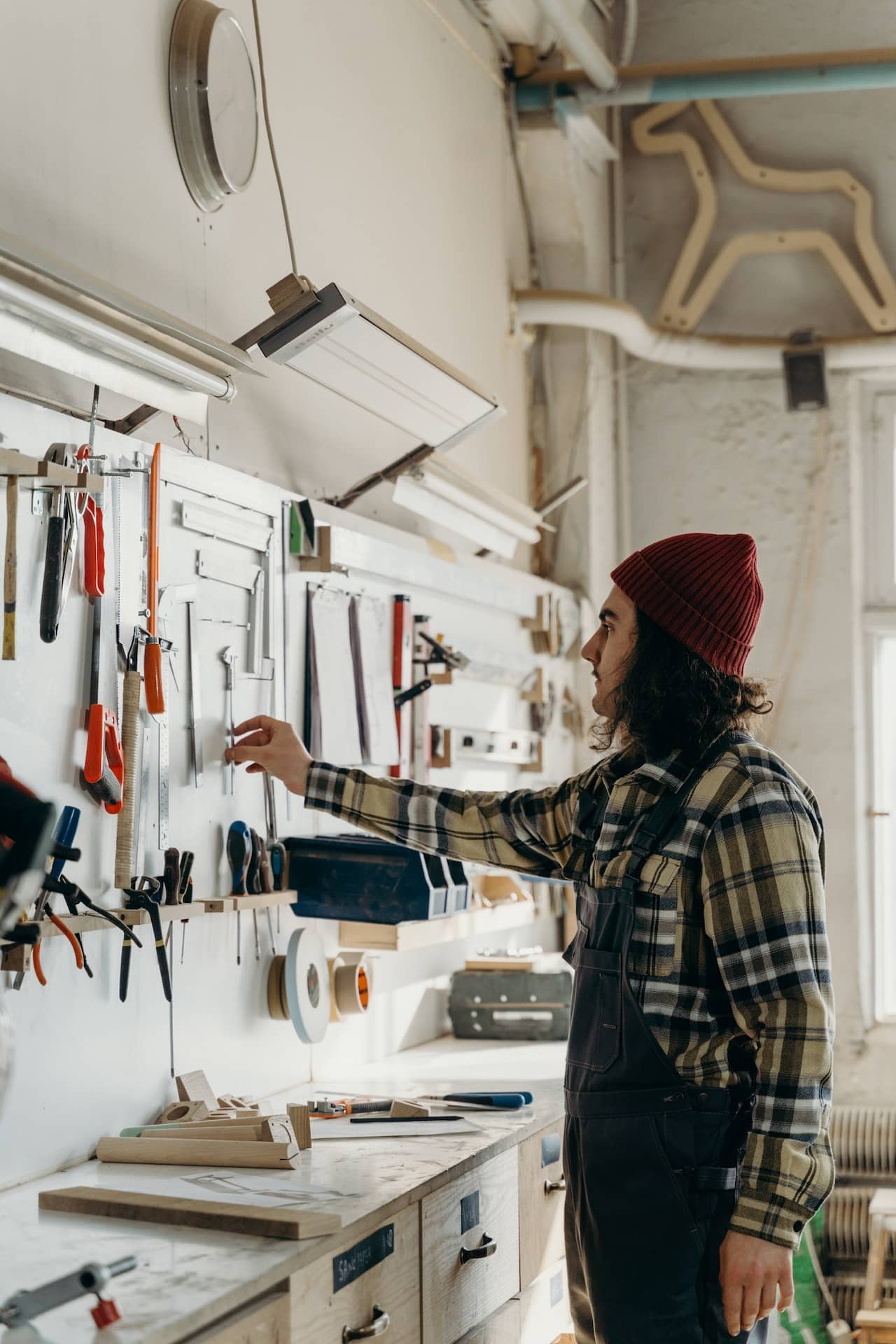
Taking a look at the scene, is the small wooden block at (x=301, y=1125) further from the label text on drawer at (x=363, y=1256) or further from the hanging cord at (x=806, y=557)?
the hanging cord at (x=806, y=557)

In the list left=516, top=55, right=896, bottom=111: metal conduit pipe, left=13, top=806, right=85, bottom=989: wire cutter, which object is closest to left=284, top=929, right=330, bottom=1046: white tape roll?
left=13, top=806, right=85, bottom=989: wire cutter

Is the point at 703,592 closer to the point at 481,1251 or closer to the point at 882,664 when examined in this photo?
the point at 481,1251

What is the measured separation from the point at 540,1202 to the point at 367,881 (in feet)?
2.01

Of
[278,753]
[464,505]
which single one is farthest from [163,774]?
[464,505]

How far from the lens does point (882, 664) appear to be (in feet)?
14.8

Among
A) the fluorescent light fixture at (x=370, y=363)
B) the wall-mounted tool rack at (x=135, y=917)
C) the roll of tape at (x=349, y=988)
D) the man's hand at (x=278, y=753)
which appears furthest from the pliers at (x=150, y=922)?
the fluorescent light fixture at (x=370, y=363)

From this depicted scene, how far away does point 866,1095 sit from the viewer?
4336 mm

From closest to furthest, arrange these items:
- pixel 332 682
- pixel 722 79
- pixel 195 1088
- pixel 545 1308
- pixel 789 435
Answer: pixel 195 1088
pixel 545 1308
pixel 332 682
pixel 722 79
pixel 789 435

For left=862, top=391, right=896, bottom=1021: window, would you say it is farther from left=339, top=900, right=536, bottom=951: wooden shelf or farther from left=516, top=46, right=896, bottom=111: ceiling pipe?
left=339, top=900, right=536, bottom=951: wooden shelf

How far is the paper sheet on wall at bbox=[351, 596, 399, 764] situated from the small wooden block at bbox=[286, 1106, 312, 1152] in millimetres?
845

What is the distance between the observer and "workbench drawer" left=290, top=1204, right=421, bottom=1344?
1.54m

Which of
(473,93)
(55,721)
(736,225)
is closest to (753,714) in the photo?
(55,721)

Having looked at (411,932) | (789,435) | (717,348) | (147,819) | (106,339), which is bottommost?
(411,932)

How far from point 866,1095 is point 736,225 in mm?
2860
